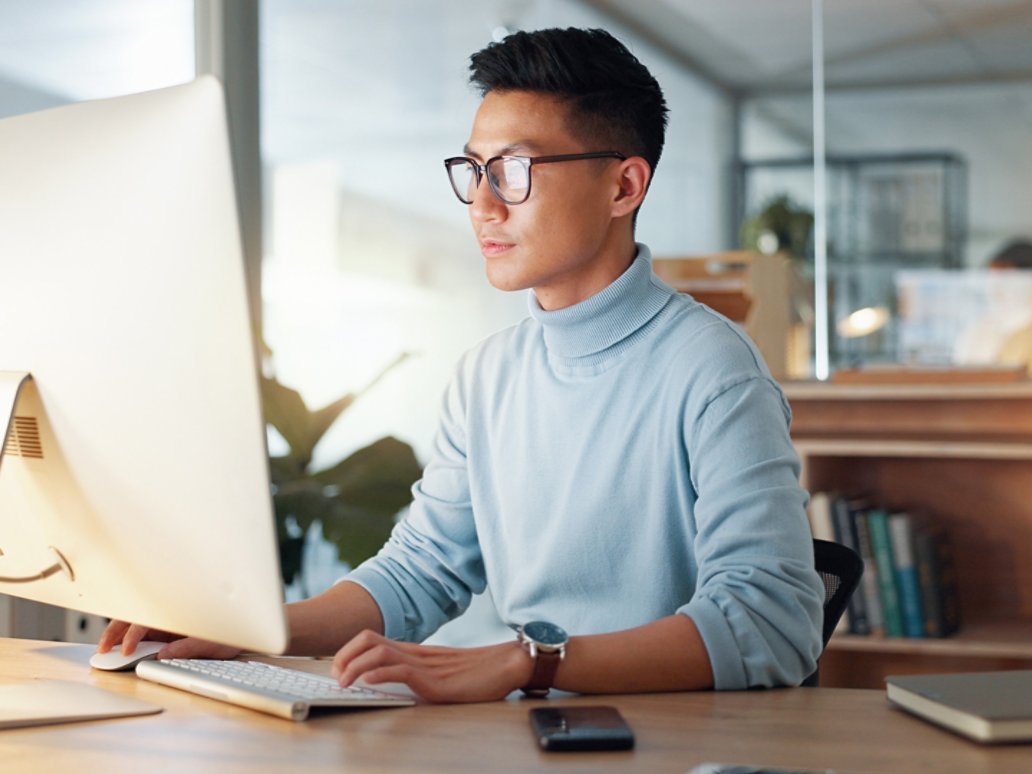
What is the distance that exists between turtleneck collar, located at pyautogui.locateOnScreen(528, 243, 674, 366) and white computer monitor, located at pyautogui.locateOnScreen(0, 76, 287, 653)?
64 centimetres

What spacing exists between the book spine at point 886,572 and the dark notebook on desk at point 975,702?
1.83 m

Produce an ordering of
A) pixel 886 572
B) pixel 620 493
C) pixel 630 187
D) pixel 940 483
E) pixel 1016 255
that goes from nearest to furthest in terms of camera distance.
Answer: pixel 620 493 < pixel 630 187 < pixel 886 572 < pixel 940 483 < pixel 1016 255

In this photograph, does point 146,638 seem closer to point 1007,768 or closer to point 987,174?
point 1007,768

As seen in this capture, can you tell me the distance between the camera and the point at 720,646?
3.90ft

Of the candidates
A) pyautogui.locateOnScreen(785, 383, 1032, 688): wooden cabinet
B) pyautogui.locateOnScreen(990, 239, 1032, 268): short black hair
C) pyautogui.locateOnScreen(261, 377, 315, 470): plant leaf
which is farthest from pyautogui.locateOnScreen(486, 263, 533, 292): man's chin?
→ pyautogui.locateOnScreen(990, 239, 1032, 268): short black hair

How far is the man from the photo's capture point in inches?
51.1

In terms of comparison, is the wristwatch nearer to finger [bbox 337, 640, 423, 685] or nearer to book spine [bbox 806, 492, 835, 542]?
finger [bbox 337, 640, 423, 685]

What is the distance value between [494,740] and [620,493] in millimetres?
490

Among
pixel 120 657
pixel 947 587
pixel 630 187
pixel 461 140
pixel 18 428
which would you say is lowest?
pixel 947 587

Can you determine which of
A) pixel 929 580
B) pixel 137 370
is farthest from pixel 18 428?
pixel 929 580

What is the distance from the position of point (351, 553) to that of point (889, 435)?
1.32 m

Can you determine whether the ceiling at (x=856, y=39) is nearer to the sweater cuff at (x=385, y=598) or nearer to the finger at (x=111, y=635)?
the sweater cuff at (x=385, y=598)

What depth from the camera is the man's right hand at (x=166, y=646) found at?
1.31 m

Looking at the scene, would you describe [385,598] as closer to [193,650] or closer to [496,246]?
[193,650]
